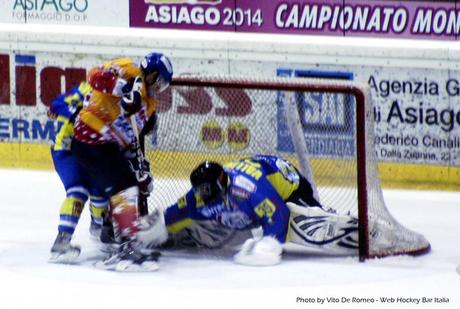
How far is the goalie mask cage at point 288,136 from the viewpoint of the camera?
782 centimetres

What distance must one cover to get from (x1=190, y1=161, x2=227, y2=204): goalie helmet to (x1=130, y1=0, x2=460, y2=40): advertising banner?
86.7 inches

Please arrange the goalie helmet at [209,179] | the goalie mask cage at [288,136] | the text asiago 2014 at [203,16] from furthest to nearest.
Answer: the text asiago 2014 at [203,16] → the goalie mask cage at [288,136] → the goalie helmet at [209,179]

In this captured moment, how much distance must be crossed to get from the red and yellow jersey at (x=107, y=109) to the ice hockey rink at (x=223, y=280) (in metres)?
0.63

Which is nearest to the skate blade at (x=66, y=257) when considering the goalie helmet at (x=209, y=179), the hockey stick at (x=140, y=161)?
the hockey stick at (x=140, y=161)

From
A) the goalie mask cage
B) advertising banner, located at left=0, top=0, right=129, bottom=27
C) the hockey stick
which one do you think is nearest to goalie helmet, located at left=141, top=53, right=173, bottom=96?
the hockey stick

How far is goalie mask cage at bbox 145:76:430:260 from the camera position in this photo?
308 inches

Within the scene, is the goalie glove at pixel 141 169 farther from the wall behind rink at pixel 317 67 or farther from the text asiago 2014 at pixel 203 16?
the text asiago 2014 at pixel 203 16

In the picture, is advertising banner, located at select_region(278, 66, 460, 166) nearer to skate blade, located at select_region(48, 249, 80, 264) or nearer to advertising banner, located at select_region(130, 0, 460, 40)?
advertising banner, located at select_region(130, 0, 460, 40)

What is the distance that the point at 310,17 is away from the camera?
31.5ft

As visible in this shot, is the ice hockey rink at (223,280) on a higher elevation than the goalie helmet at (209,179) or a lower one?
lower

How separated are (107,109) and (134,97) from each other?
167mm

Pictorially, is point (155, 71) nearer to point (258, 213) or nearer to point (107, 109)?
point (107, 109)

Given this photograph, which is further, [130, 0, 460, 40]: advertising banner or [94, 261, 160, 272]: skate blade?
[130, 0, 460, 40]: advertising banner

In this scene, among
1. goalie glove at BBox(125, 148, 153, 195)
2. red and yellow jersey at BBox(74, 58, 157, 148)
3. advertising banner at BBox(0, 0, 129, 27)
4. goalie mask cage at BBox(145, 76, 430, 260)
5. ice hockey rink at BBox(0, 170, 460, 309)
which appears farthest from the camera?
advertising banner at BBox(0, 0, 129, 27)
